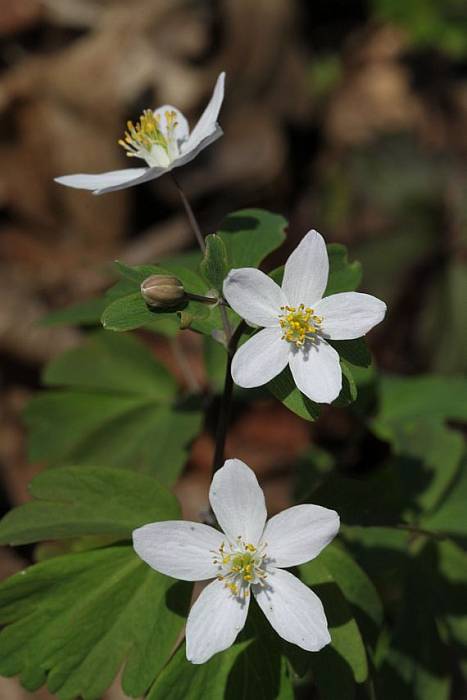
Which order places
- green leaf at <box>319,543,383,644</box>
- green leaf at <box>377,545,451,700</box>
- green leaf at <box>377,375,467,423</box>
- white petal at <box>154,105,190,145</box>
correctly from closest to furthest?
green leaf at <box>319,543,383,644</box> → white petal at <box>154,105,190,145</box> → green leaf at <box>377,545,451,700</box> → green leaf at <box>377,375,467,423</box>

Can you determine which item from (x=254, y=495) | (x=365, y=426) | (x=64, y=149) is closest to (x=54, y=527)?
(x=254, y=495)

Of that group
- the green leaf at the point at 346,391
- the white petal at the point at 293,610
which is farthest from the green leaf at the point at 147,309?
the white petal at the point at 293,610

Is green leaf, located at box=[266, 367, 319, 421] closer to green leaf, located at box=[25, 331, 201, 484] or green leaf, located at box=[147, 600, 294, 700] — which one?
green leaf, located at box=[147, 600, 294, 700]

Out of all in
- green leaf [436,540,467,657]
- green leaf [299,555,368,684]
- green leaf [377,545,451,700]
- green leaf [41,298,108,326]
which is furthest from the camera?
green leaf [41,298,108,326]

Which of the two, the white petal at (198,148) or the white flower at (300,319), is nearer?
the white flower at (300,319)

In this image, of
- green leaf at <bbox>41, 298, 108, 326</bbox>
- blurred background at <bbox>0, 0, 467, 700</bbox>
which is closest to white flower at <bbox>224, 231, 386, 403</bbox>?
green leaf at <bbox>41, 298, 108, 326</bbox>

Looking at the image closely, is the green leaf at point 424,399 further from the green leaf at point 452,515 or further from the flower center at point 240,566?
the flower center at point 240,566

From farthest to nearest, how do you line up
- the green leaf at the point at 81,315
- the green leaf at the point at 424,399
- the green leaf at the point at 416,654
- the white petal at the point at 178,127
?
the green leaf at the point at 424,399, the green leaf at the point at 81,315, the green leaf at the point at 416,654, the white petal at the point at 178,127
